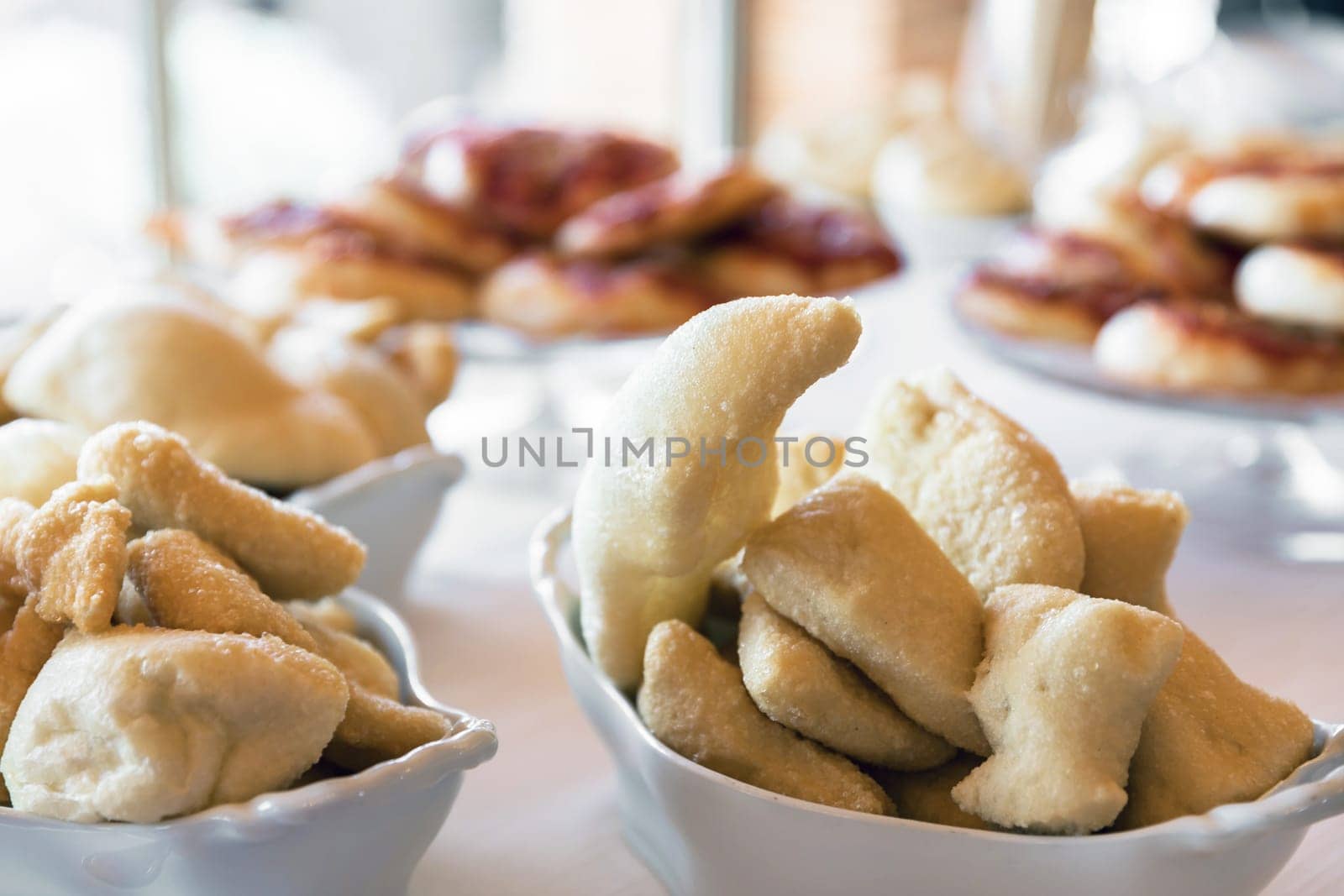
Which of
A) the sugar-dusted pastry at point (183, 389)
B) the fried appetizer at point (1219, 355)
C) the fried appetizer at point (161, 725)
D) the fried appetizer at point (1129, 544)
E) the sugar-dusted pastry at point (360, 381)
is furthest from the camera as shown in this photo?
the fried appetizer at point (1219, 355)

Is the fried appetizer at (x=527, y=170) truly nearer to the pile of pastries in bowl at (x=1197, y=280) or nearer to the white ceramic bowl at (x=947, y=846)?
the pile of pastries in bowl at (x=1197, y=280)

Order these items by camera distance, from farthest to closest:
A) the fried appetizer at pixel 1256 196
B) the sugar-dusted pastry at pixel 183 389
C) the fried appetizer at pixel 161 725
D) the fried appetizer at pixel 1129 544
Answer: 1. the fried appetizer at pixel 1256 196
2. the sugar-dusted pastry at pixel 183 389
3. the fried appetizer at pixel 1129 544
4. the fried appetizer at pixel 161 725

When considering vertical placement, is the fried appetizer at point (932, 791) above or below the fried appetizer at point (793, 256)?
below

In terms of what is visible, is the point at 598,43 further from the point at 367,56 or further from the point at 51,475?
the point at 51,475

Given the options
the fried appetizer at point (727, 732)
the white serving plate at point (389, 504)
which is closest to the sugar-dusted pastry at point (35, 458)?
the white serving plate at point (389, 504)

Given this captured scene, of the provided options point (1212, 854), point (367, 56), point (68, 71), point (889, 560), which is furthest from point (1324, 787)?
point (367, 56)

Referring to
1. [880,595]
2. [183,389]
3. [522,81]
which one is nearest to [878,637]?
[880,595]
